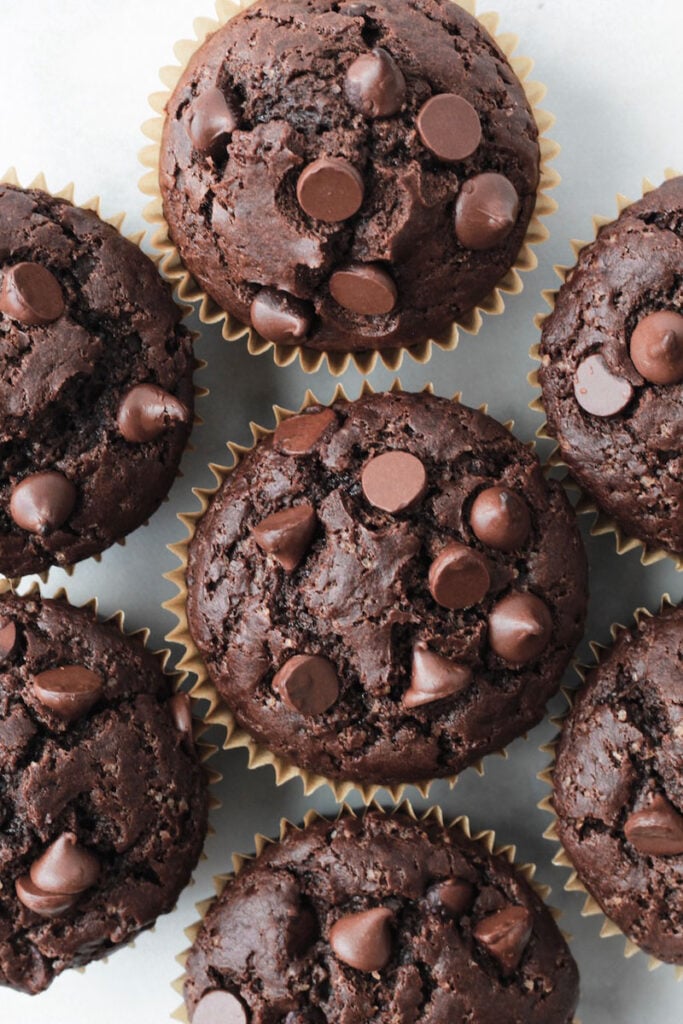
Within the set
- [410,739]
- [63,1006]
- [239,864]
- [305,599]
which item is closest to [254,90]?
[305,599]

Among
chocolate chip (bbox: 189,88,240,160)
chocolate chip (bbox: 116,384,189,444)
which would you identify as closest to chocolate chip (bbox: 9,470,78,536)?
chocolate chip (bbox: 116,384,189,444)

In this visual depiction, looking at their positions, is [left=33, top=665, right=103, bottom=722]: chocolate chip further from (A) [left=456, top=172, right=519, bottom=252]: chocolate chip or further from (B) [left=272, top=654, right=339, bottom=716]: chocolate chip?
(A) [left=456, top=172, right=519, bottom=252]: chocolate chip

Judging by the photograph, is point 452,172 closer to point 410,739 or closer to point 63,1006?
point 410,739

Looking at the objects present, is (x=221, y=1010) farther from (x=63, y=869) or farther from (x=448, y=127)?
(x=448, y=127)

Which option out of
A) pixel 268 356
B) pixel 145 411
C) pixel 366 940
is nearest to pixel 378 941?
pixel 366 940

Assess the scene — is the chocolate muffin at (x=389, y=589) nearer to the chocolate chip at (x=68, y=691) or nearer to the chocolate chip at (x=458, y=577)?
the chocolate chip at (x=458, y=577)

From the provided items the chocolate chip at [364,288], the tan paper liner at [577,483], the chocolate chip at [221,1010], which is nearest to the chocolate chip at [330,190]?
the chocolate chip at [364,288]

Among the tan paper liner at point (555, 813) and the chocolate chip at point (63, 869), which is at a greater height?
the tan paper liner at point (555, 813)
